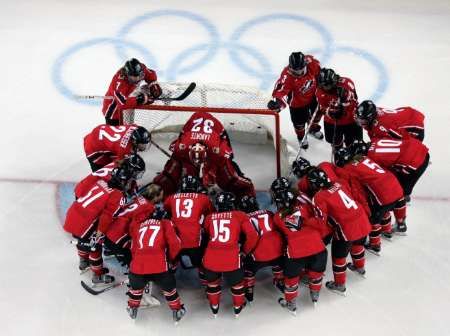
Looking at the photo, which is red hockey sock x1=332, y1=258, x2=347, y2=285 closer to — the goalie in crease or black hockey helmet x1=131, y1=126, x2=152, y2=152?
the goalie in crease

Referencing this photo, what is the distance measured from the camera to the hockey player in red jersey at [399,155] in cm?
407

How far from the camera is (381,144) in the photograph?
4.10 meters

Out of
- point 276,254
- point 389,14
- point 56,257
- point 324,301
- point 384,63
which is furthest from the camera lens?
point 389,14

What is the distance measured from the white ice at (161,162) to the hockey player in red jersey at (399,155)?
44cm

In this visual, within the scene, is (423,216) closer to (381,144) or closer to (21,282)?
(381,144)

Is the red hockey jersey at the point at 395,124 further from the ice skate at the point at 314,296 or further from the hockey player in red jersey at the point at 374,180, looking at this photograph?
the ice skate at the point at 314,296

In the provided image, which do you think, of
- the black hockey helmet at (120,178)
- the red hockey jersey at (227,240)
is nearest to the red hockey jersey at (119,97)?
the black hockey helmet at (120,178)

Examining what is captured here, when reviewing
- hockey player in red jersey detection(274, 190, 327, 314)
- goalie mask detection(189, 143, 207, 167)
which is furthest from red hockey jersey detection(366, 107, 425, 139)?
goalie mask detection(189, 143, 207, 167)

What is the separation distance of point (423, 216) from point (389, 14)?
7.53 ft

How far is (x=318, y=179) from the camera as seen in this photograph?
374 cm

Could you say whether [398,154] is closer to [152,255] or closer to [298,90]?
[298,90]

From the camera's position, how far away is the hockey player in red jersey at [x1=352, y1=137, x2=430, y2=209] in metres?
4.07

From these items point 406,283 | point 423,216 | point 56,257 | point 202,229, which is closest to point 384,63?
point 423,216

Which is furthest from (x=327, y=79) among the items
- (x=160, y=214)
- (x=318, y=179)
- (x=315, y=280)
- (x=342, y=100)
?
(x=160, y=214)
